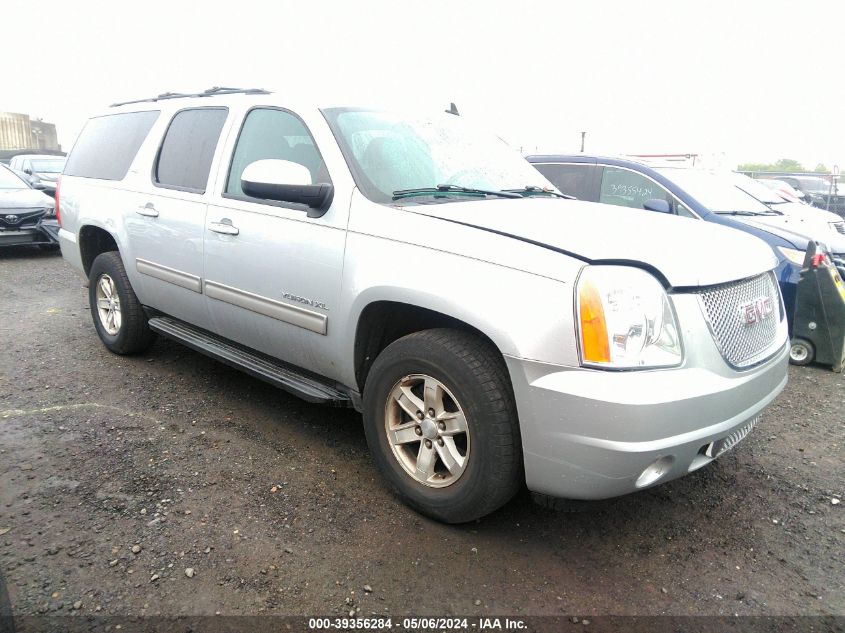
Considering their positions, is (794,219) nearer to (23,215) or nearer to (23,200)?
(23,215)

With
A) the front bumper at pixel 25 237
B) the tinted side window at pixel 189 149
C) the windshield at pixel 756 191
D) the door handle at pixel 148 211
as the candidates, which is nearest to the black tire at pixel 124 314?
the door handle at pixel 148 211

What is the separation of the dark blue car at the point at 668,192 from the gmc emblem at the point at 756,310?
304 cm

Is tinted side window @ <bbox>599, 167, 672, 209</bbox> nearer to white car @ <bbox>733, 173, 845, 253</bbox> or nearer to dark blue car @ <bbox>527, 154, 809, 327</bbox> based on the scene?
dark blue car @ <bbox>527, 154, 809, 327</bbox>

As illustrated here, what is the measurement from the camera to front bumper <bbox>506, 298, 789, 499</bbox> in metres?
2.28

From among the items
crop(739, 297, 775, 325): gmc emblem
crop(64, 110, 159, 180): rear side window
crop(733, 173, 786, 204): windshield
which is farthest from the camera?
crop(733, 173, 786, 204): windshield

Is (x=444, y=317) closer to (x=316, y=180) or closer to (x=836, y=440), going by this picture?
(x=316, y=180)

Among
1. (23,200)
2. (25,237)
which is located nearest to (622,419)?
(25,237)

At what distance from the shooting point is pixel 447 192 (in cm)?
325

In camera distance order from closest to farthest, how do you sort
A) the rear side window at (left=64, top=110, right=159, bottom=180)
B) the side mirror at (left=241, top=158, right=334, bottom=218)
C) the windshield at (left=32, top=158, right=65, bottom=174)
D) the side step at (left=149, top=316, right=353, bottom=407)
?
the side mirror at (left=241, top=158, right=334, bottom=218)
the side step at (left=149, top=316, right=353, bottom=407)
the rear side window at (left=64, top=110, right=159, bottom=180)
the windshield at (left=32, top=158, right=65, bottom=174)

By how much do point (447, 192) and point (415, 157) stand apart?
0.31m

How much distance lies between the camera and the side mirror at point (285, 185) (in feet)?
10.1

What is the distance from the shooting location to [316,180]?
10.8 feet

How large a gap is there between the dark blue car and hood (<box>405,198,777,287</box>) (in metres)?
3.07

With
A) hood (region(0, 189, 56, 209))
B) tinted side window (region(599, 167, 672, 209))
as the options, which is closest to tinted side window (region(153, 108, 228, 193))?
tinted side window (region(599, 167, 672, 209))
